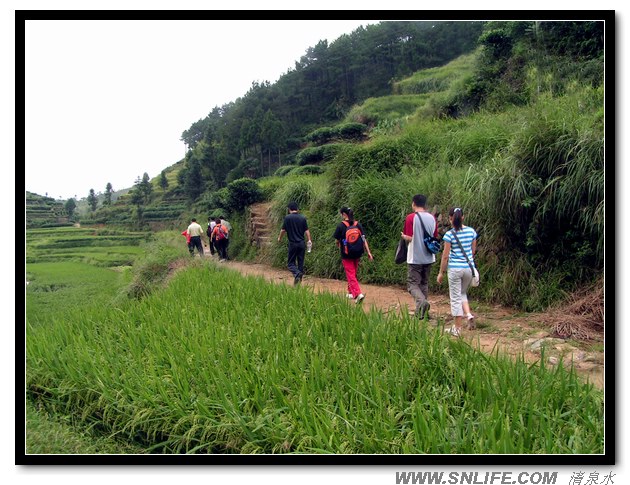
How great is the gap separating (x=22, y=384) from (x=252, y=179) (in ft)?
18.2

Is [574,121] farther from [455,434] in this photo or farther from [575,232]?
[455,434]

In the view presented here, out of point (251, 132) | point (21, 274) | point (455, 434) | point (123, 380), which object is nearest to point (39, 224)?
point (21, 274)

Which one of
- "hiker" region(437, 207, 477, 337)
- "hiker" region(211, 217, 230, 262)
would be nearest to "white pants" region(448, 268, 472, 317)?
"hiker" region(437, 207, 477, 337)

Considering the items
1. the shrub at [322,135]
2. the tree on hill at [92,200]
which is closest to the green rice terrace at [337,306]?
the tree on hill at [92,200]

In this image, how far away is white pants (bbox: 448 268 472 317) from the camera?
12.9 feet

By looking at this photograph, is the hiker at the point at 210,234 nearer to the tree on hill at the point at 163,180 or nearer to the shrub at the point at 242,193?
the shrub at the point at 242,193

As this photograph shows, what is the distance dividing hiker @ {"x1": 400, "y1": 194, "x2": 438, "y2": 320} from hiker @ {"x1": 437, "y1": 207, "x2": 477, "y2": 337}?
32 cm

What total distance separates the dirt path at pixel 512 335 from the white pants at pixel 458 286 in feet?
0.71

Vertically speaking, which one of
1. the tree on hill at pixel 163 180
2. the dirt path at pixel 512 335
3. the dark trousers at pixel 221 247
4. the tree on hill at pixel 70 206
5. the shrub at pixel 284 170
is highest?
the shrub at pixel 284 170

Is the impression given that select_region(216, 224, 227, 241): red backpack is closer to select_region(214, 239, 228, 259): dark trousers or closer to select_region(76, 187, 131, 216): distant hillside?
select_region(214, 239, 228, 259): dark trousers

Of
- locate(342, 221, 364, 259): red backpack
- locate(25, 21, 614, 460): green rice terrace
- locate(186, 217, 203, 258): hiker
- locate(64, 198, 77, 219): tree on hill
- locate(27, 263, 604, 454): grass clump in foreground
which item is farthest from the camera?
locate(186, 217, 203, 258): hiker

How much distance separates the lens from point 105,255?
11.3 feet

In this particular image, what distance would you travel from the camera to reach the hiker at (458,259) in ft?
12.8

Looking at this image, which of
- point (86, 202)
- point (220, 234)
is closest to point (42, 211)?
point (86, 202)
